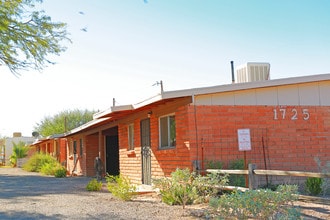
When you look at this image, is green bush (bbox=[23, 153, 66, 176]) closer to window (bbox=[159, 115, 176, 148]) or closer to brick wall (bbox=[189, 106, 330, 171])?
window (bbox=[159, 115, 176, 148])

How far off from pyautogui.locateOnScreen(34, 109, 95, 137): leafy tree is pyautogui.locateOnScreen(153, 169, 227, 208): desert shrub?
32.8 meters

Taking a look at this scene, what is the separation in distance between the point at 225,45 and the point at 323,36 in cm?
292

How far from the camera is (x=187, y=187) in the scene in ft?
33.3

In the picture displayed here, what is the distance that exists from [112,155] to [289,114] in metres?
12.4

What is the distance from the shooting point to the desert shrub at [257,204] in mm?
6773

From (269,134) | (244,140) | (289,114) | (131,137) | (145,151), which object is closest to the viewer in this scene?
(244,140)

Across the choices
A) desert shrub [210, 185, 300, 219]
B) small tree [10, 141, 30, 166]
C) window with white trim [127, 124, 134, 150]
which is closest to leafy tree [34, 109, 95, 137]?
small tree [10, 141, 30, 166]

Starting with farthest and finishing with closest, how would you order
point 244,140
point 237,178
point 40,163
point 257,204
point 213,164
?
1. point 40,163
2. point 213,164
3. point 237,178
4. point 244,140
5. point 257,204

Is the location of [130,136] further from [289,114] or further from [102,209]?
[102,209]

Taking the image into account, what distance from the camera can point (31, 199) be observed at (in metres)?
12.3

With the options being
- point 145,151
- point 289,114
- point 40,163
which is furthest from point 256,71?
point 40,163

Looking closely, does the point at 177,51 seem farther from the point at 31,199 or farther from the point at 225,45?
the point at 31,199

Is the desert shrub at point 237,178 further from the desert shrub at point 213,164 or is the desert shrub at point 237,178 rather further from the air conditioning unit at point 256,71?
the air conditioning unit at point 256,71

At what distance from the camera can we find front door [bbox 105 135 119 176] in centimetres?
2280
